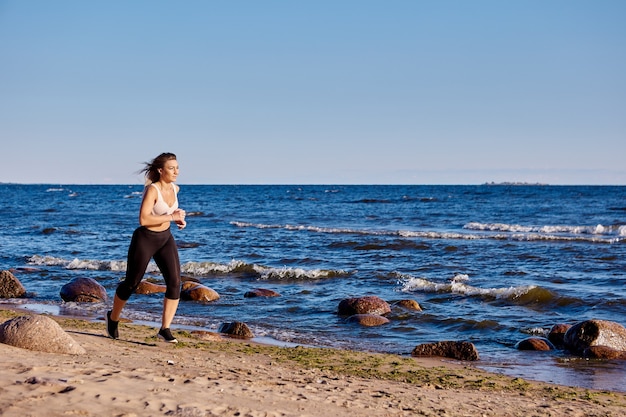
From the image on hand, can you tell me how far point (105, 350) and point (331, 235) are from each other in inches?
850

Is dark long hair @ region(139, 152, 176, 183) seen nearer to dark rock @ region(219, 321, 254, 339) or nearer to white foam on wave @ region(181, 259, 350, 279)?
dark rock @ region(219, 321, 254, 339)

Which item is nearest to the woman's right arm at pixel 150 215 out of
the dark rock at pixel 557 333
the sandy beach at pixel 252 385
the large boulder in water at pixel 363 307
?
the sandy beach at pixel 252 385

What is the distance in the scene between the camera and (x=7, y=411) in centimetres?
431

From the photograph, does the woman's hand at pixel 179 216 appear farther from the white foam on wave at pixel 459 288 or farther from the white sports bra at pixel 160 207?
the white foam on wave at pixel 459 288

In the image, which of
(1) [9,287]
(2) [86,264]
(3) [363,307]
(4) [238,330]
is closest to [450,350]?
Answer: (4) [238,330]

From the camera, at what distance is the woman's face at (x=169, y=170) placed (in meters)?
6.92

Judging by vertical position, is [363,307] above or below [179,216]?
below

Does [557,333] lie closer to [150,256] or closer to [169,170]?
[150,256]

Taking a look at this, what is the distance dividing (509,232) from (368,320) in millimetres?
21487

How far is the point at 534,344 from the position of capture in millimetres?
9250

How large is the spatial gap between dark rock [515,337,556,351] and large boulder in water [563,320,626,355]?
25 cm

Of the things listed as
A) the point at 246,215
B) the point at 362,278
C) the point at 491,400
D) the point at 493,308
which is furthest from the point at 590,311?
the point at 246,215

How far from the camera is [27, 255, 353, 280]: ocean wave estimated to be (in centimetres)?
1645

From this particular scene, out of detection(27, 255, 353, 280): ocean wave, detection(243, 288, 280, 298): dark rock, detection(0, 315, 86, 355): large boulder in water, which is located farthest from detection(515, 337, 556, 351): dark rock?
detection(27, 255, 353, 280): ocean wave
